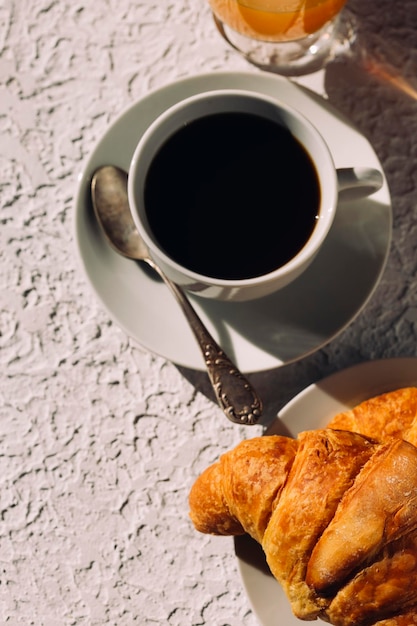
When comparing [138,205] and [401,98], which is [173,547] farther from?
[401,98]

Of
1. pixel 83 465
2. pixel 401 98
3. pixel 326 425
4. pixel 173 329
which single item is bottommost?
pixel 83 465

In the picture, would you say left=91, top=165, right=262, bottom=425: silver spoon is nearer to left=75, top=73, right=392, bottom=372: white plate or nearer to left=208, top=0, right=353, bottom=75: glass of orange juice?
left=75, top=73, right=392, bottom=372: white plate

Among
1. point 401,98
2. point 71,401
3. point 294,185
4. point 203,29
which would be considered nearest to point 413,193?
point 401,98

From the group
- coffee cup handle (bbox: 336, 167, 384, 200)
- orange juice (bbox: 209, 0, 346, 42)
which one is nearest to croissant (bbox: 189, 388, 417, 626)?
coffee cup handle (bbox: 336, 167, 384, 200)

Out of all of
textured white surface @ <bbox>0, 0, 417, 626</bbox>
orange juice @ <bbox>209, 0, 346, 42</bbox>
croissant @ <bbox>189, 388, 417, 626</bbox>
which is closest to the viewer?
croissant @ <bbox>189, 388, 417, 626</bbox>

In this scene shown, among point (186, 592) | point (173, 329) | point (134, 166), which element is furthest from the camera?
point (186, 592)

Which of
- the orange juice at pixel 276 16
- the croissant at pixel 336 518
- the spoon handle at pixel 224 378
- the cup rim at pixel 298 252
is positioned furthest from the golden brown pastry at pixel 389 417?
the orange juice at pixel 276 16
